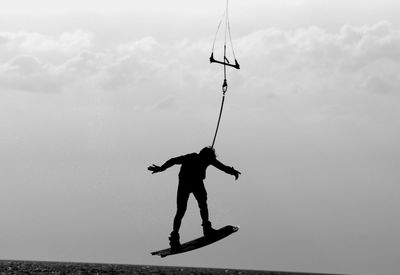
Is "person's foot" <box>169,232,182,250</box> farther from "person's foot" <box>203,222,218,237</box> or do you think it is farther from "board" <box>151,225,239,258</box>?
"person's foot" <box>203,222,218,237</box>

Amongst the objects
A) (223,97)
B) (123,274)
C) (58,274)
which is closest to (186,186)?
(223,97)

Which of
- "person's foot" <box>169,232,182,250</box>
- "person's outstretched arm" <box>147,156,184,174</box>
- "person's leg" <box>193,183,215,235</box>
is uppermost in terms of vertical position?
"person's outstretched arm" <box>147,156,184,174</box>

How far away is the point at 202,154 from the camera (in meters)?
20.1

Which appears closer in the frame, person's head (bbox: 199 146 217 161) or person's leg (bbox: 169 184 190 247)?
person's head (bbox: 199 146 217 161)

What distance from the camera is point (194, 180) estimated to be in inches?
806

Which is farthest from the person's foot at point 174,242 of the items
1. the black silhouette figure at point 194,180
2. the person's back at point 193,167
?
the person's back at point 193,167

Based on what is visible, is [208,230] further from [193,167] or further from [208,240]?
[193,167]

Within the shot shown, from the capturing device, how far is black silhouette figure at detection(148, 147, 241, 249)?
20.1m

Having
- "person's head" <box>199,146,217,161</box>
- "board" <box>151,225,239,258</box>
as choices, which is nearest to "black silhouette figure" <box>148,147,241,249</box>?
"person's head" <box>199,146,217,161</box>

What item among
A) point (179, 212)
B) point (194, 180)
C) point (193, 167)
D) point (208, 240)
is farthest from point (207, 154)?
point (208, 240)

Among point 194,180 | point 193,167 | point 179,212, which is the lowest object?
point 179,212

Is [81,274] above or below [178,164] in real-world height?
above

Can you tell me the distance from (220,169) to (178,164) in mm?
1105

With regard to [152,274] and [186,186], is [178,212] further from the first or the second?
[152,274]
